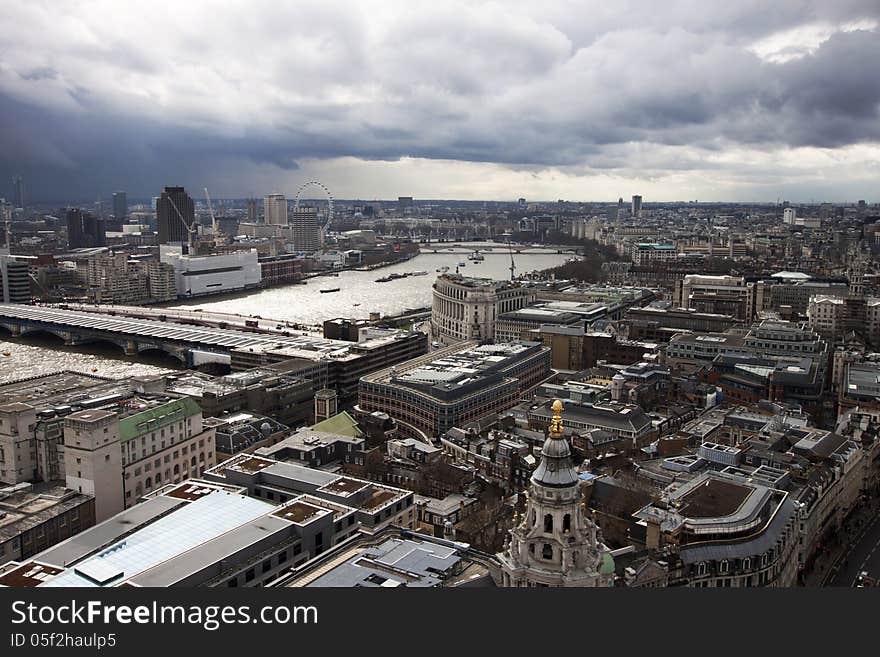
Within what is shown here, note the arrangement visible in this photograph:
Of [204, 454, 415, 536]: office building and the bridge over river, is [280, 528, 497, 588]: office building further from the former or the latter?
the bridge over river

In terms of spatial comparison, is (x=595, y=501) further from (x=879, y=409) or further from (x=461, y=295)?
(x=461, y=295)

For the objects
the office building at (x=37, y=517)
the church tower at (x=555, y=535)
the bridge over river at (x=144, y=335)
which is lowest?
the bridge over river at (x=144, y=335)

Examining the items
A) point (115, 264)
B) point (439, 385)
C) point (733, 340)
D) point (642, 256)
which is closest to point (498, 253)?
point (642, 256)

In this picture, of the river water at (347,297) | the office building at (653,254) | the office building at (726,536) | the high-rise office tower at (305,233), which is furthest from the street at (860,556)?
the high-rise office tower at (305,233)

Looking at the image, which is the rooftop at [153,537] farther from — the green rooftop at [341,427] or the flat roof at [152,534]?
the green rooftop at [341,427]

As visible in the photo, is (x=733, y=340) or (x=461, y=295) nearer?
(x=733, y=340)

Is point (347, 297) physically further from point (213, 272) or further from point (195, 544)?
point (195, 544)

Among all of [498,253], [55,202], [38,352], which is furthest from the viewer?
[55,202]

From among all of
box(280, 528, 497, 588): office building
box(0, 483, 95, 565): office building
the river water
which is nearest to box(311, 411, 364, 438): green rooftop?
box(0, 483, 95, 565): office building
